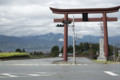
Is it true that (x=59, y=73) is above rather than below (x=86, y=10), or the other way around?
below

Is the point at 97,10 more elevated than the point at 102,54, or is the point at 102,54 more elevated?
the point at 97,10

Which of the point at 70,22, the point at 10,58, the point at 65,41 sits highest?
the point at 70,22

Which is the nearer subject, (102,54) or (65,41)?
(65,41)

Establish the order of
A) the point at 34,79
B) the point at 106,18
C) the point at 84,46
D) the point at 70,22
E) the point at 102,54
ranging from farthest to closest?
the point at 84,46
the point at 102,54
the point at 106,18
the point at 70,22
the point at 34,79

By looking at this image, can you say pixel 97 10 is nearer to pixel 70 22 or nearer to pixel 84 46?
pixel 70 22

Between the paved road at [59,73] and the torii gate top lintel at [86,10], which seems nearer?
the paved road at [59,73]

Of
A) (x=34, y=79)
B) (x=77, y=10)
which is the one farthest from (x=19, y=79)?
(x=77, y=10)

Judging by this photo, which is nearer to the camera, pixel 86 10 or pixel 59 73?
pixel 59 73

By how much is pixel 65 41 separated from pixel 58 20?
351 cm

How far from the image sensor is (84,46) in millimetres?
135125

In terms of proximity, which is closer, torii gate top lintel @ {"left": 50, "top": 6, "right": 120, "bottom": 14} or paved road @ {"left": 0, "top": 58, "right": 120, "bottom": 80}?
paved road @ {"left": 0, "top": 58, "right": 120, "bottom": 80}

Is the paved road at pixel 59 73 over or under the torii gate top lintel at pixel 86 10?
under

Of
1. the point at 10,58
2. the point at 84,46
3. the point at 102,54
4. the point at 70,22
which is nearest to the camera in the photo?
the point at 70,22

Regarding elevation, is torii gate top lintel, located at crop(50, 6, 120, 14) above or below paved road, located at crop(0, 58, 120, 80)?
above
